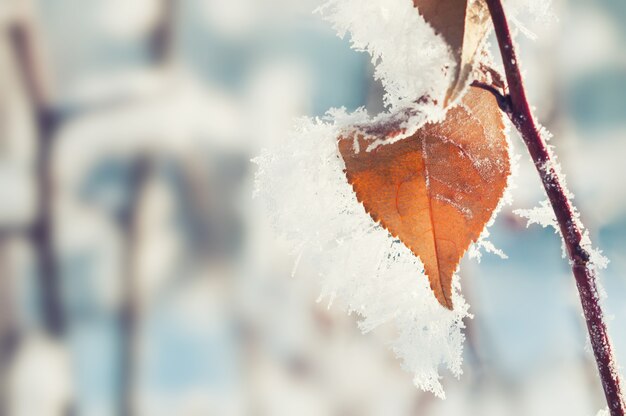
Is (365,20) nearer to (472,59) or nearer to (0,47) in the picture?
(472,59)

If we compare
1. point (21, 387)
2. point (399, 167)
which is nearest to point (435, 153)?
point (399, 167)

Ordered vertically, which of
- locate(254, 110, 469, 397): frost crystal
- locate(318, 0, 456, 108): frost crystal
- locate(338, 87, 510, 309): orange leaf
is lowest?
locate(254, 110, 469, 397): frost crystal

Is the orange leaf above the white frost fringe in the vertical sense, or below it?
above
